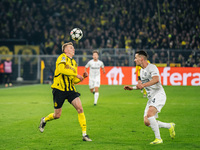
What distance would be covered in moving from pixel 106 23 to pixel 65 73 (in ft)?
91.0

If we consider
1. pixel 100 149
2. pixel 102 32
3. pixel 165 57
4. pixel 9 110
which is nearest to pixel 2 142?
pixel 100 149

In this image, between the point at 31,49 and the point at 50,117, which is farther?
the point at 31,49

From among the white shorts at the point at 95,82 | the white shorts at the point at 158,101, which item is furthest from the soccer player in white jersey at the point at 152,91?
Result: the white shorts at the point at 95,82

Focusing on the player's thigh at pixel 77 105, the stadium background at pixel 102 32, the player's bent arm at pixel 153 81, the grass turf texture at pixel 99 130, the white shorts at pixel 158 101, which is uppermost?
the stadium background at pixel 102 32

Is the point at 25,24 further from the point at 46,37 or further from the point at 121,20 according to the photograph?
the point at 121,20

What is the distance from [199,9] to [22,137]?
2809cm

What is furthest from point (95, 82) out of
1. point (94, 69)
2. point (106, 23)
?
point (106, 23)

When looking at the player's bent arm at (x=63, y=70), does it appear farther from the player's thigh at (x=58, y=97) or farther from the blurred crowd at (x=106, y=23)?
the blurred crowd at (x=106, y=23)

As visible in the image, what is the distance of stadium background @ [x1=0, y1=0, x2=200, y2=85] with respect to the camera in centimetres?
2820

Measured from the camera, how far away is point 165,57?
2745cm

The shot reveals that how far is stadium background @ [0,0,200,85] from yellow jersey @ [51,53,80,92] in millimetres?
19749

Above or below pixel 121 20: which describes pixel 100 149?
below

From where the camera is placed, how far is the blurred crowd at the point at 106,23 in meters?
31.4

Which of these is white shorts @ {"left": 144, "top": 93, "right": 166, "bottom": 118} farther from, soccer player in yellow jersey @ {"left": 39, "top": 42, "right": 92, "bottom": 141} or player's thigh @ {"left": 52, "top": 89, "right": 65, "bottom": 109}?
player's thigh @ {"left": 52, "top": 89, "right": 65, "bottom": 109}
